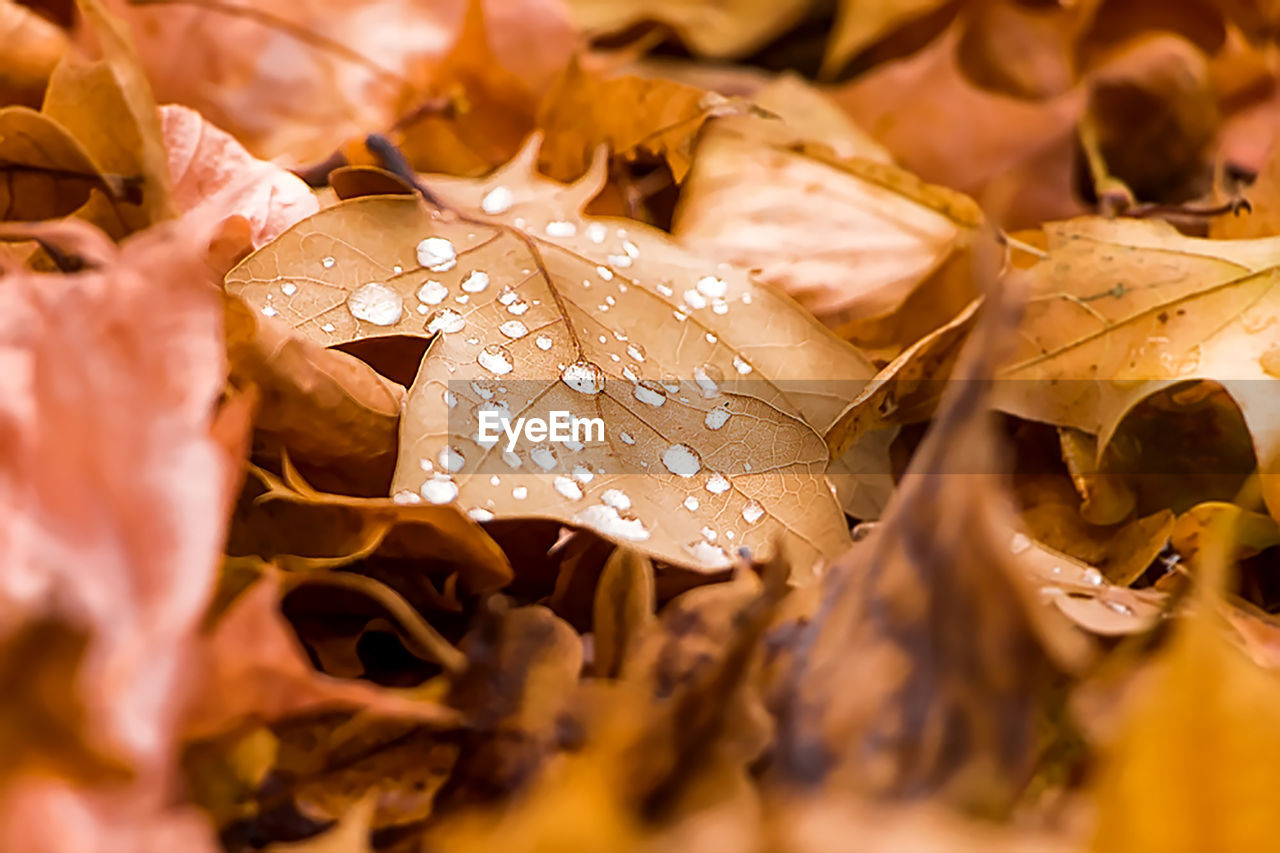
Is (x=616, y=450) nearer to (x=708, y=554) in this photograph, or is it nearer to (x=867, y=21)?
(x=708, y=554)

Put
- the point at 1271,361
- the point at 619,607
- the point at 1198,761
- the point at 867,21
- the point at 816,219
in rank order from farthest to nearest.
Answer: the point at 867,21
the point at 816,219
the point at 1271,361
the point at 619,607
the point at 1198,761

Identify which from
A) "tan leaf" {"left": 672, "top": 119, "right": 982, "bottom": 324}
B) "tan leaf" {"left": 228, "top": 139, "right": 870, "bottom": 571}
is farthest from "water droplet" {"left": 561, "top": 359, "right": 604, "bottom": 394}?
"tan leaf" {"left": 672, "top": 119, "right": 982, "bottom": 324}

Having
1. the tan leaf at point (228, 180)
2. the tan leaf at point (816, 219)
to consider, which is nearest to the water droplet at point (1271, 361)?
the tan leaf at point (816, 219)

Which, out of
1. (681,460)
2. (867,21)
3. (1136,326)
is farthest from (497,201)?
(867,21)

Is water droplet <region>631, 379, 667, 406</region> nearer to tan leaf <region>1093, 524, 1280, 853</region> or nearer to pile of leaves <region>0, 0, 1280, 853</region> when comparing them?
pile of leaves <region>0, 0, 1280, 853</region>

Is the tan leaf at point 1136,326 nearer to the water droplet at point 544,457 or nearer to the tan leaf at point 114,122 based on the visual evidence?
the water droplet at point 544,457

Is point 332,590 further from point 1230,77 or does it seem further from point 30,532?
point 1230,77

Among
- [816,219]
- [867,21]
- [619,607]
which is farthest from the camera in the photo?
[867,21]

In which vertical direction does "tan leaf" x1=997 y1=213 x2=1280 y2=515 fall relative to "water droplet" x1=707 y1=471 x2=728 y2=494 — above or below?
above
